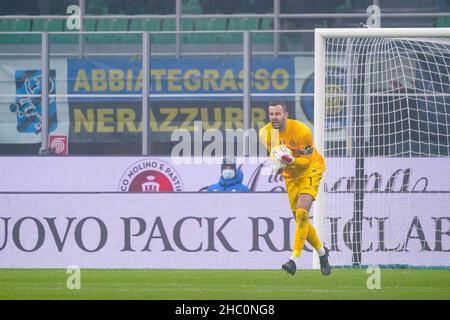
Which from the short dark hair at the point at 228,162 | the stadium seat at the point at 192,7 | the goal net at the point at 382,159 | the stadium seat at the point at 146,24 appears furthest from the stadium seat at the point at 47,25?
the goal net at the point at 382,159

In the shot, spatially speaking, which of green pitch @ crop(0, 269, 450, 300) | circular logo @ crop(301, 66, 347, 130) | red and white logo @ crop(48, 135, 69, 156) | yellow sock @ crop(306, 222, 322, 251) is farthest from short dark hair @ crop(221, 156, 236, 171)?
red and white logo @ crop(48, 135, 69, 156)

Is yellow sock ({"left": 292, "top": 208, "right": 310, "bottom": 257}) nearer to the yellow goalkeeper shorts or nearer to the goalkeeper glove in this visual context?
the yellow goalkeeper shorts

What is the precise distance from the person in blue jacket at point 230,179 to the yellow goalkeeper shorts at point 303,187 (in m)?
1.56

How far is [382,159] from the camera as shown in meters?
13.2

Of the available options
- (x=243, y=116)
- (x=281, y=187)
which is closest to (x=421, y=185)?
(x=281, y=187)

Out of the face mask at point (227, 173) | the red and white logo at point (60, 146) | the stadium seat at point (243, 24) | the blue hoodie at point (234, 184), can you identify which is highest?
the stadium seat at point (243, 24)

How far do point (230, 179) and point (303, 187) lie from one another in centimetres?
198

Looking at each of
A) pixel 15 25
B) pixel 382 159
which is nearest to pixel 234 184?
pixel 382 159

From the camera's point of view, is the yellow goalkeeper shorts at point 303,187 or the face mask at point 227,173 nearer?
the yellow goalkeeper shorts at point 303,187

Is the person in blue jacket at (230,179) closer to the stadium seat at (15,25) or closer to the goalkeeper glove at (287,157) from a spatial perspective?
the goalkeeper glove at (287,157)

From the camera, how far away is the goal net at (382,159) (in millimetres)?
12906

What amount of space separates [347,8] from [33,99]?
207 inches

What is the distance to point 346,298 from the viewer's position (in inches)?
366

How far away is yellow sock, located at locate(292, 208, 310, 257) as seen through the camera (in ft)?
38.2
